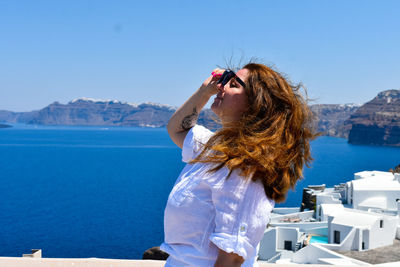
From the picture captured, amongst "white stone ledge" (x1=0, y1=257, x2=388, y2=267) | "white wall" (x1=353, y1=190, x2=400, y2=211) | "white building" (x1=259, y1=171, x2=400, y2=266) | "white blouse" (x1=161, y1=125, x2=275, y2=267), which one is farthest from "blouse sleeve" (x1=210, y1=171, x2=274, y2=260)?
"white wall" (x1=353, y1=190, x2=400, y2=211)

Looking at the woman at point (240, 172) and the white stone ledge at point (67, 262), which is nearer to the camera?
the woman at point (240, 172)

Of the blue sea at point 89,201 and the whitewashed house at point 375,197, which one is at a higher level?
the whitewashed house at point 375,197

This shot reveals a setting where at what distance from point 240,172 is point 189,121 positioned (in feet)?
2.00

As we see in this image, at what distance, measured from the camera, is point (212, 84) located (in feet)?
6.13

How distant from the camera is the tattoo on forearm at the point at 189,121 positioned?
197 centimetres

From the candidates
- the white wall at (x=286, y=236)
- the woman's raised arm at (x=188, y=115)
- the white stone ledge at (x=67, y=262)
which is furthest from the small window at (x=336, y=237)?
the woman's raised arm at (x=188, y=115)

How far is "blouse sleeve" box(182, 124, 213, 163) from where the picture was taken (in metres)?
1.82

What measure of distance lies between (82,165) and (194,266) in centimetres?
8126

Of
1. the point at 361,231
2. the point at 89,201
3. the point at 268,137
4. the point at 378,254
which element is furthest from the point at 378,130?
the point at 268,137

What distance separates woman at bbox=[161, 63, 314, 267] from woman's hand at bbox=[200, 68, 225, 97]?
0.04 m

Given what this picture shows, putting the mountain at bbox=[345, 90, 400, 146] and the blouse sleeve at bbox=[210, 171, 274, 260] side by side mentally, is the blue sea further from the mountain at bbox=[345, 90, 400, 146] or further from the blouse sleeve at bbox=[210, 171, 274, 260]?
Answer: the mountain at bbox=[345, 90, 400, 146]

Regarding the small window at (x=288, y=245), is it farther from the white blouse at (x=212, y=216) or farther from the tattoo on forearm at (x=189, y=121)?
the white blouse at (x=212, y=216)

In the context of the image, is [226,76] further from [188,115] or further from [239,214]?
[239,214]

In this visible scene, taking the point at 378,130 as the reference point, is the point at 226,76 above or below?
above
